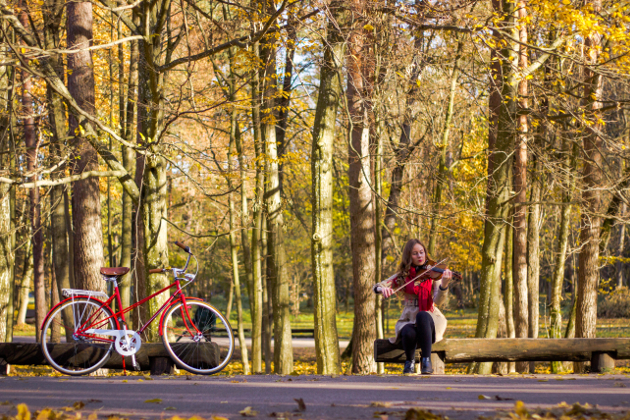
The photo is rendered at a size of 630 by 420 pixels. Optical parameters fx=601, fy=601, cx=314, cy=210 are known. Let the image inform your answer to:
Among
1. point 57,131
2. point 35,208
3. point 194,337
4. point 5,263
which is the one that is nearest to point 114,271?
point 194,337

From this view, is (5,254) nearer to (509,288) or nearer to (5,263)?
(5,263)

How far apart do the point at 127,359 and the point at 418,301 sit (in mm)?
3157

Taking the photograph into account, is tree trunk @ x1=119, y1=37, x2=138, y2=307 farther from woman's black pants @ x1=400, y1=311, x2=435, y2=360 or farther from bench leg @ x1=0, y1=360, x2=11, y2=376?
woman's black pants @ x1=400, y1=311, x2=435, y2=360

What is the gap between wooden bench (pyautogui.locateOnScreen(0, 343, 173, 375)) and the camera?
6379mm

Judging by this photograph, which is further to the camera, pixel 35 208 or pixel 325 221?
pixel 35 208

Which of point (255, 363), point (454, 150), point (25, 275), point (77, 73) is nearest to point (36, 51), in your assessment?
point (77, 73)

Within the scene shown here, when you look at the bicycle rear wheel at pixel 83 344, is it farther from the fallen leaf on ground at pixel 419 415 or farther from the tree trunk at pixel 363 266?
the tree trunk at pixel 363 266

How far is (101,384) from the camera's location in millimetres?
5422

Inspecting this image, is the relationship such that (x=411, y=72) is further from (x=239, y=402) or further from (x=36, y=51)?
(x=239, y=402)

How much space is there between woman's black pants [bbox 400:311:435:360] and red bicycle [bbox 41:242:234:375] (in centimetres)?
181

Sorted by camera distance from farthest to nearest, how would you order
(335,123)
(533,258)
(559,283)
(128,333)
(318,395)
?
(533,258) → (559,283) → (335,123) → (128,333) → (318,395)

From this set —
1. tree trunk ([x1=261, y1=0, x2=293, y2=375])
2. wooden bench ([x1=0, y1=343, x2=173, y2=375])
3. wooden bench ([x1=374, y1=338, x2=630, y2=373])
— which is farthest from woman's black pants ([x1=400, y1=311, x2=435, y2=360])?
tree trunk ([x1=261, y1=0, x2=293, y2=375])

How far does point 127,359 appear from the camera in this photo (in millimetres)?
6375

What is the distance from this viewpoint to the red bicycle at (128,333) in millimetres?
6191
